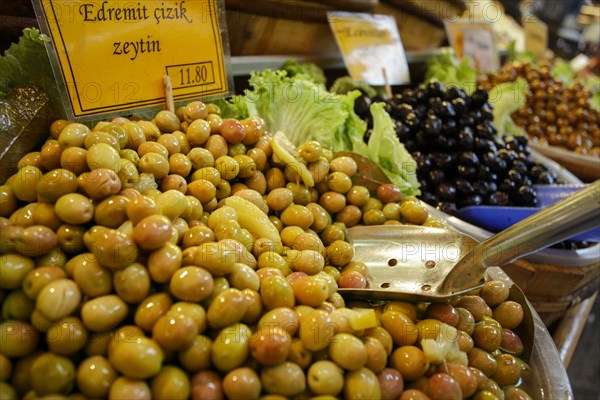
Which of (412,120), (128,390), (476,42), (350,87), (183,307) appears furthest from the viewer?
(476,42)

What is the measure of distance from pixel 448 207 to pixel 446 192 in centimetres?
9

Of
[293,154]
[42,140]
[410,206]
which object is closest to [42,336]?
[42,140]

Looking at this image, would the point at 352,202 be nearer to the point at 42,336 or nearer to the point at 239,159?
the point at 239,159

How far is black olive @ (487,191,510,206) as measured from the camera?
2.16 meters

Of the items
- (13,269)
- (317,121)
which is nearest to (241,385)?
(13,269)

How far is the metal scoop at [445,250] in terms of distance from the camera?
3.34 ft

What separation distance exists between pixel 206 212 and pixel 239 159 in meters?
0.22

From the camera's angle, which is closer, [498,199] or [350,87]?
[498,199]

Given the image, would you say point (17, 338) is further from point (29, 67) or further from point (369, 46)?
point (369, 46)

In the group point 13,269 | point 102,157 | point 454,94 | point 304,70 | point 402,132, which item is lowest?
point 402,132

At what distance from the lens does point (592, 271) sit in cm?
198

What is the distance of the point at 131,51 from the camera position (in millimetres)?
1567

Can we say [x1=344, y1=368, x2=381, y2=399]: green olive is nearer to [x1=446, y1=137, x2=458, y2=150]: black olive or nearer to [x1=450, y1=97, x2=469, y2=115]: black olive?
[x1=446, y1=137, x2=458, y2=150]: black olive

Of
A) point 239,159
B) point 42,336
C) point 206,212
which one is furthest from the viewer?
point 239,159
